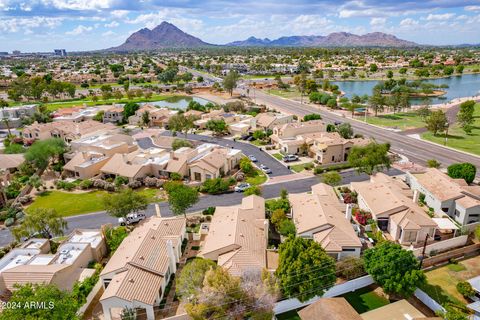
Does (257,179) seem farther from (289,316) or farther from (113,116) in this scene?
(113,116)

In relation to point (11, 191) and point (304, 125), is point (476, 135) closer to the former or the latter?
point (304, 125)

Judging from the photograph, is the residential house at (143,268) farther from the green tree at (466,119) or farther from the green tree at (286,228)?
the green tree at (466,119)

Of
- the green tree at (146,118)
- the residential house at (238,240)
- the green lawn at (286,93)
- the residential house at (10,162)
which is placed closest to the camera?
the residential house at (238,240)

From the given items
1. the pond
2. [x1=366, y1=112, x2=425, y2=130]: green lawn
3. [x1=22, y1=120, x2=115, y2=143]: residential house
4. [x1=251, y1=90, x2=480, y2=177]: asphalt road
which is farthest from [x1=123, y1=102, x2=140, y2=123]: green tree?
[x1=366, y1=112, x2=425, y2=130]: green lawn

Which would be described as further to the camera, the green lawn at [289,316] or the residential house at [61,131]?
the residential house at [61,131]

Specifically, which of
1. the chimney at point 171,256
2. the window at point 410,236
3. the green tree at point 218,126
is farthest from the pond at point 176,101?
the window at point 410,236

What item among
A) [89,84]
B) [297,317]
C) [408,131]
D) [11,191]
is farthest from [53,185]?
[89,84]
